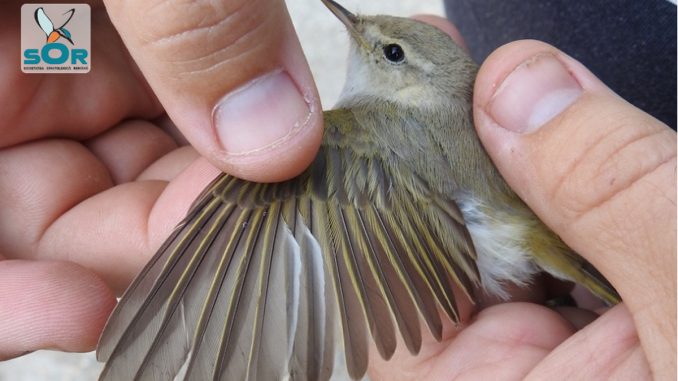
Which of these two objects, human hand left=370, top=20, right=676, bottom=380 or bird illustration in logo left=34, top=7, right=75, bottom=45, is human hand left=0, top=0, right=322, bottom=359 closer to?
bird illustration in logo left=34, top=7, right=75, bottom=45

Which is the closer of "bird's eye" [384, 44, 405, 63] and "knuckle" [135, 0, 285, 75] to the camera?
"knuckle" [135, 0, 285, 75]

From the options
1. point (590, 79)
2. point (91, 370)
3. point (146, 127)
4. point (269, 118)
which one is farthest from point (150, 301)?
point (91, 370)

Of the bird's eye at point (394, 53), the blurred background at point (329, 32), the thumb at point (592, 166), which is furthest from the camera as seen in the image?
the blurred background at point (329, 32)

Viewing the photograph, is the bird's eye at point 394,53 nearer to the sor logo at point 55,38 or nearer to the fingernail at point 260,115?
the fingernail at point 260,115

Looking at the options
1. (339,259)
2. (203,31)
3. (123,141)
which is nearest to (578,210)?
(339,259)

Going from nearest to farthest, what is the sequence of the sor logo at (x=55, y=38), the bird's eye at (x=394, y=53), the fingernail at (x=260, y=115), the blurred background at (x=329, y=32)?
the fingernail at (x=260, y=115)
the bird's eye at (x=394, y=53)
the sor logo at (x=55, y=38)
the blurred background at (x=329, y=32)

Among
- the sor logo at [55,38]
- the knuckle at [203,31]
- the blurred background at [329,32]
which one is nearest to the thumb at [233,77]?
the knuckle at [203,31]

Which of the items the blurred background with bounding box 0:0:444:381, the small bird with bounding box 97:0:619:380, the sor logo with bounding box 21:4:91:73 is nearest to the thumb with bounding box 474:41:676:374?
the small bird with bounding box 97:0:619:380
